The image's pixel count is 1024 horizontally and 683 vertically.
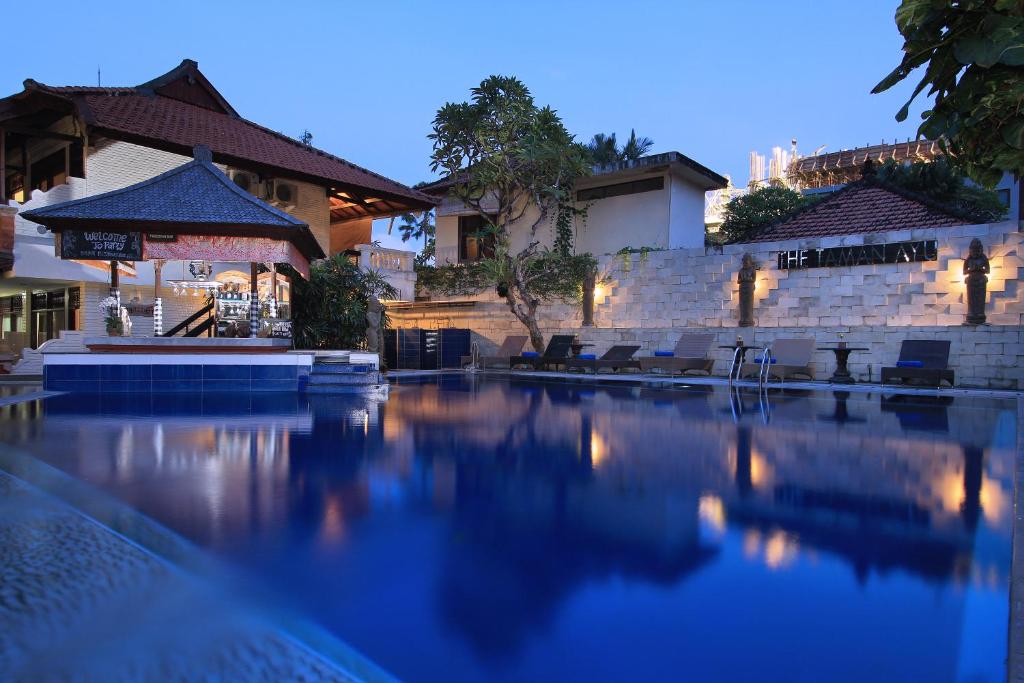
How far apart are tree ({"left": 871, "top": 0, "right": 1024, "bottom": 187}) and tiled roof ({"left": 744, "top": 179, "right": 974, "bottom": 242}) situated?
13180 millimetres

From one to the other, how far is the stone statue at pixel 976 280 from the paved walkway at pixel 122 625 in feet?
47.4

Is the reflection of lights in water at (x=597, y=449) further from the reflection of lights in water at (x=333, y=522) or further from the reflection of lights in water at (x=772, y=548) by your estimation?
the reflection of lights in water at (x=333, y=522)

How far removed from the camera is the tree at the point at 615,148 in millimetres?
27031

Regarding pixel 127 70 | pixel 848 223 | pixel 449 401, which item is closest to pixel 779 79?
pixel 848 223

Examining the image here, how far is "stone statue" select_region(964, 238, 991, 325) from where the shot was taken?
1255cm

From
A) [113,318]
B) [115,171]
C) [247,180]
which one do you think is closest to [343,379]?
[113,318]

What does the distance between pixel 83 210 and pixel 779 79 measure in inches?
6157

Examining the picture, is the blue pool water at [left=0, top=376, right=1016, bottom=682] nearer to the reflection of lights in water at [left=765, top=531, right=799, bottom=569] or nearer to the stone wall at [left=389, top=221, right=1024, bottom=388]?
the reflection of lights in water at [left=765, top=531, right=799, bottom=569]

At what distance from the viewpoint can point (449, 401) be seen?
9602 millimetres

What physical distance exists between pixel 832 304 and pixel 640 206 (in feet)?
24.0

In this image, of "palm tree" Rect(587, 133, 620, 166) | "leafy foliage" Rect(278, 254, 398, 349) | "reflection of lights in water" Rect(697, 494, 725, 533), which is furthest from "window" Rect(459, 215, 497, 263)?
"reflection of lights in water" Rect(697, 494, 725, 533)

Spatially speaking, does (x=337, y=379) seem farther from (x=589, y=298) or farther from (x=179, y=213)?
(x=589, y=298)

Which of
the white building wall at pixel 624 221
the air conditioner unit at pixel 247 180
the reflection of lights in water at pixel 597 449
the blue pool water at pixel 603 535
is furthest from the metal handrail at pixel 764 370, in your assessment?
A: the air conditioner unit at pixel 247 180

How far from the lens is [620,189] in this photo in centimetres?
2077
